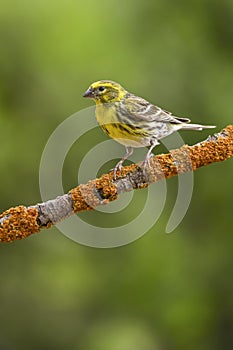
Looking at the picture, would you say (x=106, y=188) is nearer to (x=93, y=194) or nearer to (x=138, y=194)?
(x=93, y=194)

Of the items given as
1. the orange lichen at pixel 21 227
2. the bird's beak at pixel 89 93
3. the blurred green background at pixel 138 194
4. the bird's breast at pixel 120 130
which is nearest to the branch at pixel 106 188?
the orange lichen at pixel 21 227

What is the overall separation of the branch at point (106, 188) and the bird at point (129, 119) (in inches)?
11.5

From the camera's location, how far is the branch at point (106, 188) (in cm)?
302

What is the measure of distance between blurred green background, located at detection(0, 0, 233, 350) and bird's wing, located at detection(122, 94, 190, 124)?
14.1 ft

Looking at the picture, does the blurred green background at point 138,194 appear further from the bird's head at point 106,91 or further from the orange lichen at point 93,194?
the orange lichen at point 93,194

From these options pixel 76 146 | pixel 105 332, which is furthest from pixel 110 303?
pixel 76 146

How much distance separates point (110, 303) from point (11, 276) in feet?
3.70

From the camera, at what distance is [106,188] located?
3.10 m

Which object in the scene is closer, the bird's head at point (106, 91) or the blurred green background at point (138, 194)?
the bird's head at point (106, 91)

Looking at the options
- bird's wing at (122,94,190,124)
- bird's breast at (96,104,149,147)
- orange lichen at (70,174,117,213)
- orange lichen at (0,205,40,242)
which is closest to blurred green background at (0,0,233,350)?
bird's wing at (122,94,190,124)

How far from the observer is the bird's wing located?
11.8ft

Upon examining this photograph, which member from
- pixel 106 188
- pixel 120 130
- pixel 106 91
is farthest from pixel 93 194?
pixel 106 91

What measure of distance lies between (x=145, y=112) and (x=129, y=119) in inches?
4.5

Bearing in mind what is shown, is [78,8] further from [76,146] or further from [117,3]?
[76,146]
